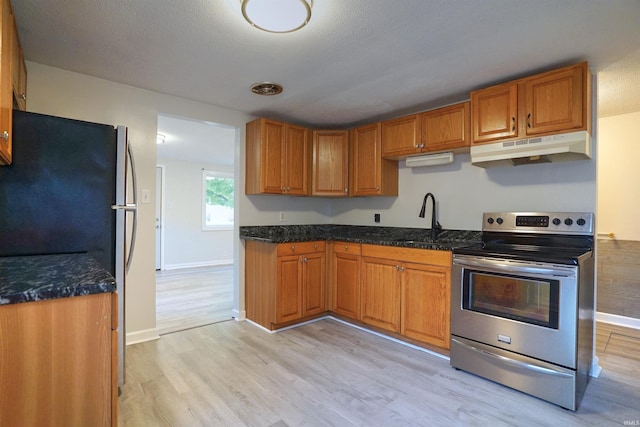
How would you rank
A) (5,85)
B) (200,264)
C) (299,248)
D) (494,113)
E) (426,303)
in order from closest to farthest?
(5,85), (494,113), (426,303), (299,248), (200,264)

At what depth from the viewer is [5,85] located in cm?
151

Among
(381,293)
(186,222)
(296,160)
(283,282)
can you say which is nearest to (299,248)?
(283,282)

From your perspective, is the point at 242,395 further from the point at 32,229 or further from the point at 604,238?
the point at 604,238

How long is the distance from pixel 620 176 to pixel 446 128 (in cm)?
208

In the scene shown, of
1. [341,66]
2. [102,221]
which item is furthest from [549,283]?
[102,221]

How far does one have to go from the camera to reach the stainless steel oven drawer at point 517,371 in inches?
75.0

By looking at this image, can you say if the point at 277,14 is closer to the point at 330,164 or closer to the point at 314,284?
the point at 330,164

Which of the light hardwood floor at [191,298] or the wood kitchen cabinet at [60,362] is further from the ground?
the wood kitchen cabinet at [60,362]

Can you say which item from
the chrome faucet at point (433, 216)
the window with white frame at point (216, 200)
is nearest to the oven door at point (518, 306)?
the chrome faucet at point (433, 216)

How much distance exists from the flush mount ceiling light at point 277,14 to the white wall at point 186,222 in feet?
17.5

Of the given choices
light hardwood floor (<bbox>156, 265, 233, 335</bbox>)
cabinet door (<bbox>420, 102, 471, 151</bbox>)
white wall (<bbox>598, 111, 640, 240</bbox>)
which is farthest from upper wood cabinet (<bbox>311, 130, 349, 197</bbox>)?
white wall (<bbox>598, 111, 640, 240</bbox>)

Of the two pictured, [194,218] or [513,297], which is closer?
[513,297]

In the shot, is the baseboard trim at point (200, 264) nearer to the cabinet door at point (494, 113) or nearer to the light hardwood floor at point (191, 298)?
the light hardwood floor at point (191, 298)

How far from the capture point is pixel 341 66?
237 centimetres
